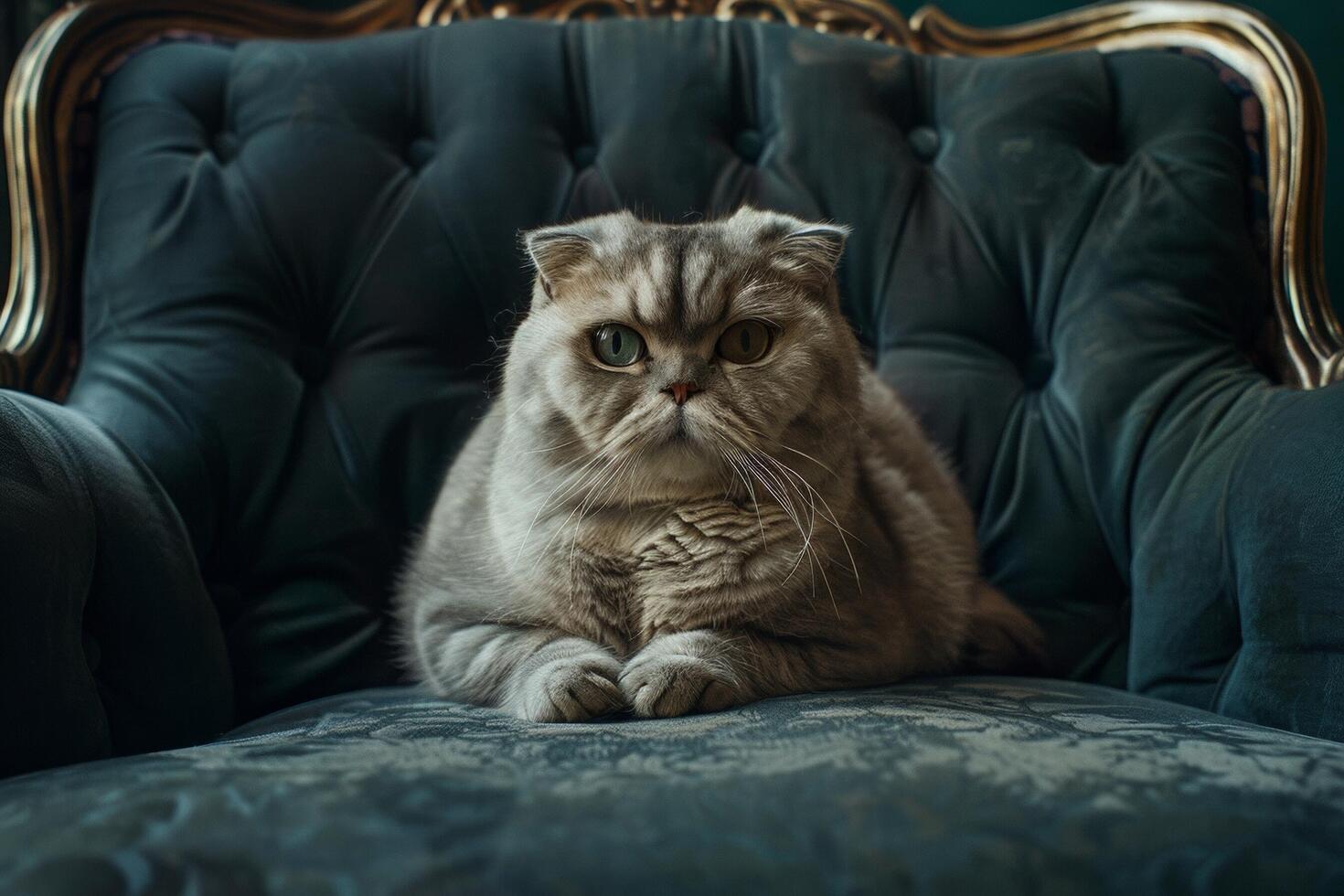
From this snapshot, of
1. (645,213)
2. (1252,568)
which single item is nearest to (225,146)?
(645,213)

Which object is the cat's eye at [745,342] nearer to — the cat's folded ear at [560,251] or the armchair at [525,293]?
the cat's folded ear at [560,251]

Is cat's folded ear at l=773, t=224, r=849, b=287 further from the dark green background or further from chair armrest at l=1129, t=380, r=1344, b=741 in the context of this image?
the dark green background

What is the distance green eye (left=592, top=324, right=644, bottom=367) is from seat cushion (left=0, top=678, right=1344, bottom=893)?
450 millimetres

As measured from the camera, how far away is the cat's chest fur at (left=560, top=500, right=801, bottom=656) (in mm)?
1120

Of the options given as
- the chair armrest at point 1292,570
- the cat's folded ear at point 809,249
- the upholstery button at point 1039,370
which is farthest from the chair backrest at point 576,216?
the cat's folded ear at point 809,249

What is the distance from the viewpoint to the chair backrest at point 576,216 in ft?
4.53

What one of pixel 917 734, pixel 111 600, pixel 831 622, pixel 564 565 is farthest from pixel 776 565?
pixel 111 600

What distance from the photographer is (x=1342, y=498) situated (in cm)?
99

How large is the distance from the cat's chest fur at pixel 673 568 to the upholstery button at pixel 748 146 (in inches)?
28.5

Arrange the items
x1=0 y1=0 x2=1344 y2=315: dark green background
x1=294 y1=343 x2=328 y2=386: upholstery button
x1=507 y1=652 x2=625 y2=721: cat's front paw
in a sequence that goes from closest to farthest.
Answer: x1=507 y1=652 x2=625 y2=721: cat's front paw, x1=294 y1=343 x2=328 y2=386: upholstery button, x1=0 y1=0 x2=1344 y2=315: dark green background

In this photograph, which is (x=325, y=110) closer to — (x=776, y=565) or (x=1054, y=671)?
(x=776, y=565)

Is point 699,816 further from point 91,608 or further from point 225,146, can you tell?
point 225,146

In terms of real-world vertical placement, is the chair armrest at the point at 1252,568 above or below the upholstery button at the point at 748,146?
below

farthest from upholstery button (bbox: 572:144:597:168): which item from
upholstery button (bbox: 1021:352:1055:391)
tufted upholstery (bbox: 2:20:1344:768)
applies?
upholstery button (bbox: 1021:352:1055:391)
